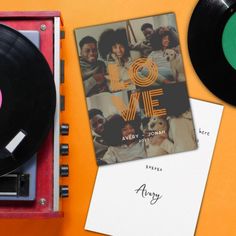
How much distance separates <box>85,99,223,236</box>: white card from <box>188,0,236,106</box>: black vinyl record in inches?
2.9

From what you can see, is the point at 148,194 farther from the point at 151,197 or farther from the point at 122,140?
the point at 122,140

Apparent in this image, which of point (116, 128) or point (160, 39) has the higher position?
point (160, 39)

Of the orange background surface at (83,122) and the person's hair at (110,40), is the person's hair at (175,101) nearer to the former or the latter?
the orange background surface at (83,122)

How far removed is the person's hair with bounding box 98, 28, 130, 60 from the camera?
104 cm

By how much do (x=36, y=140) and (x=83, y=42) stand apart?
309 millimetres

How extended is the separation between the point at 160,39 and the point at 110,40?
0.12m

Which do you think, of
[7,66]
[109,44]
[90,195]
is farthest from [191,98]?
[7,66]

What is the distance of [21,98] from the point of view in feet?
2.79

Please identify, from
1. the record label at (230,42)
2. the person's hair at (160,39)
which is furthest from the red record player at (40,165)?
the record label at (230,42)

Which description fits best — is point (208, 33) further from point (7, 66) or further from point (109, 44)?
point (7, 66)

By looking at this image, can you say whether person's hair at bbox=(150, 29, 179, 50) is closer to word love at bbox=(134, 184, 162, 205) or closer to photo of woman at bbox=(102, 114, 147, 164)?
photo of woman at bbox=(102, 114, 147, 164)

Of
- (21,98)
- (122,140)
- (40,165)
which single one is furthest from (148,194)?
(21,98)

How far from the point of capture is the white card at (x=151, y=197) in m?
1.05

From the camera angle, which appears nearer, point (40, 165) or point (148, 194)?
point (40, 165)
